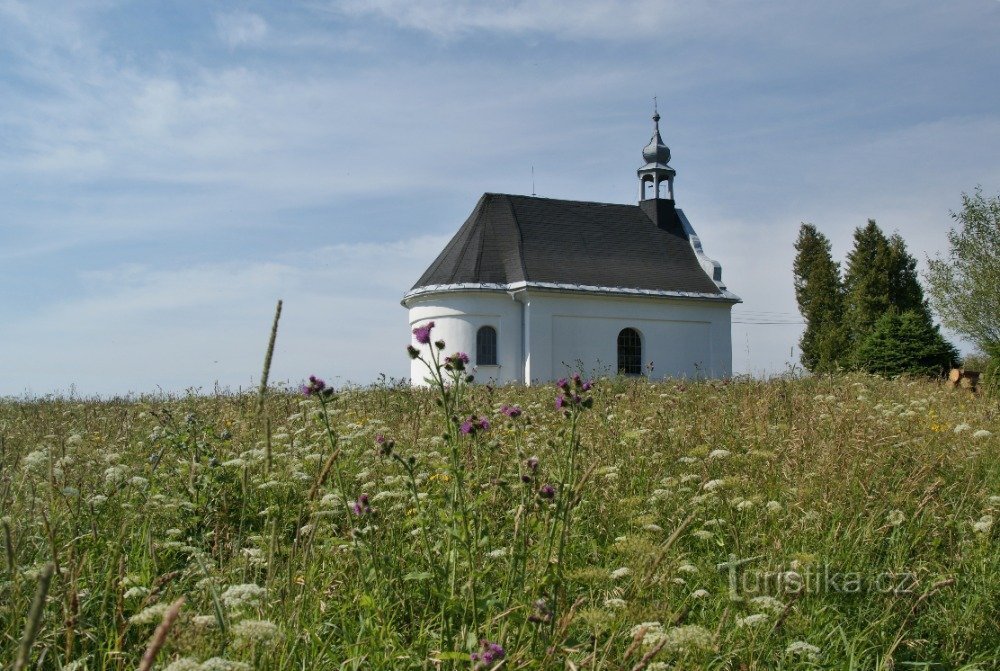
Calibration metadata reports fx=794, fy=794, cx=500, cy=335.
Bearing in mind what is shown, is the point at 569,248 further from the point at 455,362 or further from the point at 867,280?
the point at 455,362

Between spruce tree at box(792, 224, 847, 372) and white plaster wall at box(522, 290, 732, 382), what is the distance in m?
15.6

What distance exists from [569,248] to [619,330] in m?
3.80

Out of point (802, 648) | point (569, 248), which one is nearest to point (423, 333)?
point (802, 648)

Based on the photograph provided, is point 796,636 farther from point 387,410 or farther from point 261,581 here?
point 387,410

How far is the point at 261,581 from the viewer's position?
346 centimetres

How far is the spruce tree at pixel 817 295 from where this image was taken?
4338 cm

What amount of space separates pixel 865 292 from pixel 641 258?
18.1 m

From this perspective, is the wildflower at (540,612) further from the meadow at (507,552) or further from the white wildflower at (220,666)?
the white wildflower at (220,666)

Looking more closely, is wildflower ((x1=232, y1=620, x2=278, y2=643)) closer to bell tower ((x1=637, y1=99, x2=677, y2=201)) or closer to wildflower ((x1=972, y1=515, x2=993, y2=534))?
wildflower ((x1=972, y1=515, x2=993, y2=534))

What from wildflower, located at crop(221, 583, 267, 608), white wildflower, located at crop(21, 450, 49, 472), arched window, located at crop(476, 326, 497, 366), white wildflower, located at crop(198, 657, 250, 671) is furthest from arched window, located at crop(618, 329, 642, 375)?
white wildflower, located at crop(198, 657, 250, 671)

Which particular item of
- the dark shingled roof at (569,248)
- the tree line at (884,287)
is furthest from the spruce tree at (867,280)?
the dark shingled roof at (569,248)

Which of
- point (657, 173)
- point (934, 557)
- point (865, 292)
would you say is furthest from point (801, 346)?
point (934, 557)

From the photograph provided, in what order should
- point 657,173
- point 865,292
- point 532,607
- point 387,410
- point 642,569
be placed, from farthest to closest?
point 865,292 → point 657,173 → point 387,410 → point 642,569 → point 532,607

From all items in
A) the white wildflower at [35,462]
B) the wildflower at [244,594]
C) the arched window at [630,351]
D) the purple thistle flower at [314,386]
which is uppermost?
the arched window at [630,351]
